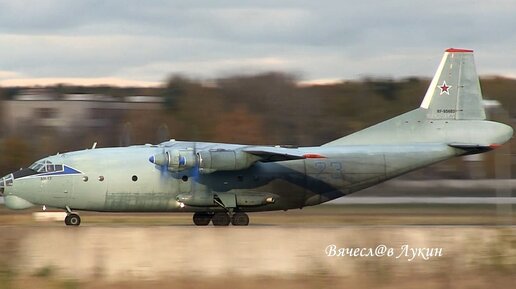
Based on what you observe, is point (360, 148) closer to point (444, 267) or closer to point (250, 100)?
point (444, 267)

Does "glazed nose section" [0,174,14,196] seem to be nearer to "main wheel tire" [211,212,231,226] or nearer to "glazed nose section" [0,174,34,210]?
"glazed nose section" [0,174,34,210]

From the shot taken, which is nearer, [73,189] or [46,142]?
[73,189]

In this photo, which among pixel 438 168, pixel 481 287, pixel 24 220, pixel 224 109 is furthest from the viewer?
pixel 224 109

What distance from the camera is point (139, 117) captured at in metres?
63.9

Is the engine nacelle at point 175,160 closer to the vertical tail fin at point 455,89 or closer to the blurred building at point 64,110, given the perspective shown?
the vertical tail fin at point 455,89

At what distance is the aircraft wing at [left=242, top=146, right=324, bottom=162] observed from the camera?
104 feet

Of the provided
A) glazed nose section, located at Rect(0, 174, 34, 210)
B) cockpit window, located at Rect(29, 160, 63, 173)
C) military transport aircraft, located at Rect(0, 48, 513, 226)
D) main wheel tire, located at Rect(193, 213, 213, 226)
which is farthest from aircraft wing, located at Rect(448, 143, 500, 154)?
glazed nose section, located at Rect(0, 174, 34, 210)

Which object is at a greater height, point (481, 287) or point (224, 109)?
point (224, 109)

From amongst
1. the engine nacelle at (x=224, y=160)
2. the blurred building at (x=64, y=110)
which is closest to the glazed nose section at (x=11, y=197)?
the engine nacelle at (x=224, y=160)

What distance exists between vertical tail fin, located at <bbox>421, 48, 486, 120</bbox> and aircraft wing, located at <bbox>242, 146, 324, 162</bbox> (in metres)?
5.32

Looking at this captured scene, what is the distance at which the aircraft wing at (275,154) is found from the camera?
3177cm

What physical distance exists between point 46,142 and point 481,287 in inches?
1625

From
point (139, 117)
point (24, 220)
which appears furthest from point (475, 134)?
point (139, 117)

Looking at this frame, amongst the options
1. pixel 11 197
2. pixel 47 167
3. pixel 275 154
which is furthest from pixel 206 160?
pixel 11 197
